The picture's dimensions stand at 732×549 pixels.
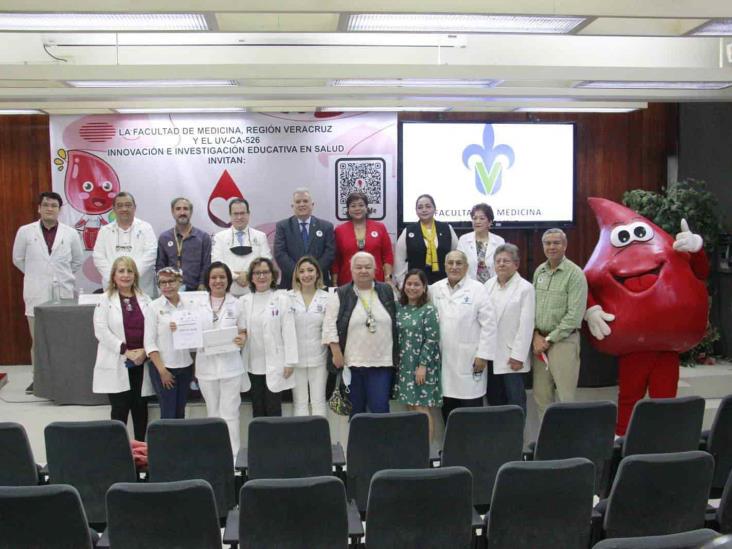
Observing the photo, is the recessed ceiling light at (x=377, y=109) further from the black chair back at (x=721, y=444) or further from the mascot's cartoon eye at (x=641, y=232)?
the black chair back at (x=721, y=444)

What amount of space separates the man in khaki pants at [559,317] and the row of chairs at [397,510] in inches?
92.7

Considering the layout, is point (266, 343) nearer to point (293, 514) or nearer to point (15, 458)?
point (15, 458)

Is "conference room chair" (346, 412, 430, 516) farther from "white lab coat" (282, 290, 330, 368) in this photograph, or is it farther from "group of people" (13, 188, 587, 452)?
"white lab coat" (282, 290, 330, 368)

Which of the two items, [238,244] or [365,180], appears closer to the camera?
[238,244]

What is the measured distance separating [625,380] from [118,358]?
145 inches

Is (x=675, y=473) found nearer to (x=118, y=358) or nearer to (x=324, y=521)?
(x=324, y=521)

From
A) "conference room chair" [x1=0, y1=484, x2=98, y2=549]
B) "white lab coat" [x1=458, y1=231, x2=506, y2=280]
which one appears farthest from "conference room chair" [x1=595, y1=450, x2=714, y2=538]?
"white lab coat" [x1=458, y1=231, x2=506, y2=280]

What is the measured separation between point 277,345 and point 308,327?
248mm

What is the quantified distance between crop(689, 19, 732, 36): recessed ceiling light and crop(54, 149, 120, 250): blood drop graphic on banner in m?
5.97

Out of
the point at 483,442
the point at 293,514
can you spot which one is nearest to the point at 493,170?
the point at 483,442

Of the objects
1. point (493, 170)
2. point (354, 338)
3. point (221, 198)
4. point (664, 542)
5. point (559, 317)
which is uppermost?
point (493, 170)

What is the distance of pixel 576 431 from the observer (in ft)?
12.9

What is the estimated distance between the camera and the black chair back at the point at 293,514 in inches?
112

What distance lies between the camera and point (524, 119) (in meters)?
9.08
